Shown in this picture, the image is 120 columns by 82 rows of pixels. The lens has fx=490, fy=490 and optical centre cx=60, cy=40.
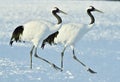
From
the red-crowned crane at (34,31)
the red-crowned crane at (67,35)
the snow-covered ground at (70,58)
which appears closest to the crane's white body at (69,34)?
the red-crowned crane at (67,35)

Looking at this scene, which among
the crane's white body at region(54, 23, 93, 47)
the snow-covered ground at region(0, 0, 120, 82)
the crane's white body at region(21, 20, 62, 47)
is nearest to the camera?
the snow-covered ground at region(0, 0, 120, 82)

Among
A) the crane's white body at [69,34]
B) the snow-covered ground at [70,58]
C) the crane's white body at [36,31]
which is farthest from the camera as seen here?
the crane's white body at [69,34]

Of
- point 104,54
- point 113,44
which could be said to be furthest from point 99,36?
point 104,54

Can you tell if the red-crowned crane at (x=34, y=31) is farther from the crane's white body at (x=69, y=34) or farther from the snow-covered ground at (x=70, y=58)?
the snow-covered ground at (x=70, y=58)

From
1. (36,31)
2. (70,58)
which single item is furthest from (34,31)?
(70,58)

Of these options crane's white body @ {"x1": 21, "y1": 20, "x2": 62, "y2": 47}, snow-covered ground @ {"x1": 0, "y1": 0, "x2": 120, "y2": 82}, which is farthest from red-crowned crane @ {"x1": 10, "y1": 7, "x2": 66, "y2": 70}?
snow-covered ground @ {"x1": 0, "y1": 0, "x2": 120, "y2": 82}

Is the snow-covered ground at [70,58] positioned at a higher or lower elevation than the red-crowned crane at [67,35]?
lower

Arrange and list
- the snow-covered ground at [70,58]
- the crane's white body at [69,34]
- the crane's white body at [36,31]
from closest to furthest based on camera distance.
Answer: the snow-covered ground at [70,58] → the crane's white body at [36,31] → the crane's white body at [69,34]

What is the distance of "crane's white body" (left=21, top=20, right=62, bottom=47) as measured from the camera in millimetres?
8859

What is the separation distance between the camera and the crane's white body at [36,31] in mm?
8859

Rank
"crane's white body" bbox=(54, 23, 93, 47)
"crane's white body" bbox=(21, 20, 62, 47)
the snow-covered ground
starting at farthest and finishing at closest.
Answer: "crane's white body" bbox=(54, 23, 93, 47)
"crane's white body" bbox=(21, 20, 62, 47)
the snow-covered ground

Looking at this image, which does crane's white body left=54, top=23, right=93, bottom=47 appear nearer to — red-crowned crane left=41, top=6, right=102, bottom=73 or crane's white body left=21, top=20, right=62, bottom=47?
red-crowned crane left=41, top=6, right=102, bottom=73

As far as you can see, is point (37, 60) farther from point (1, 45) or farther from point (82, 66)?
point (1, 45)

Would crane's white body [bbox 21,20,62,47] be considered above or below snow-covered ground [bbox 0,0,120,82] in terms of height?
above
